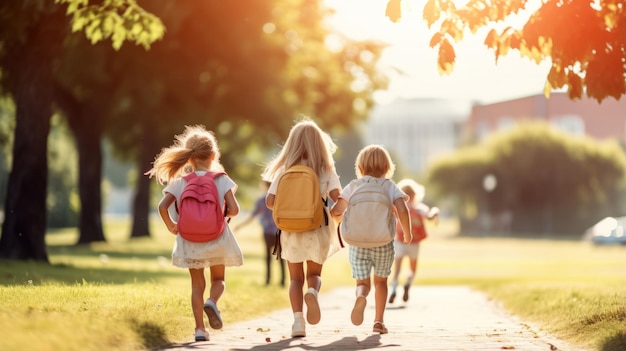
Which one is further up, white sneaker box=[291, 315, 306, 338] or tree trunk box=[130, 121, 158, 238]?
tree trunk box=[130, 121, 158, 238]

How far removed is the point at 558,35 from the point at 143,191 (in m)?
35.5

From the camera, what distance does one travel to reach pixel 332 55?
127 ft

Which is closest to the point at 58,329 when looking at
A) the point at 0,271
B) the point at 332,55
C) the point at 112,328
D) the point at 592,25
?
the point at 112,328

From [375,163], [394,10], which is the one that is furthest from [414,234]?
[394,10]

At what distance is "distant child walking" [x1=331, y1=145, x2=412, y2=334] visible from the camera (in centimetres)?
1023

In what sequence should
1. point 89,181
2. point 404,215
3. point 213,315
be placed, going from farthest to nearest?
point 89,181
point 404,215
point 213,315

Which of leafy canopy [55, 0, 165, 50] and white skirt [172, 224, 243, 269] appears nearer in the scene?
white skirt [172, 224, 243, 269]

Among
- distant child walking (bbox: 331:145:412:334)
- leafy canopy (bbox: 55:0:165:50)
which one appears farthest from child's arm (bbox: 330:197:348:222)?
leafy canopy (bbox: 55:0:165:50)

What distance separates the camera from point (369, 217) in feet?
33.6

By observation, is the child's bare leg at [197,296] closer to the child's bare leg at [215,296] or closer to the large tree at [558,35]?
the child's bare leg at [215,296]

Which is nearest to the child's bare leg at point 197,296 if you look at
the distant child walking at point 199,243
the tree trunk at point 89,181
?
the distant child walking at point 199,243

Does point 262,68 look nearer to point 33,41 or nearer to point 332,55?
point 332,55

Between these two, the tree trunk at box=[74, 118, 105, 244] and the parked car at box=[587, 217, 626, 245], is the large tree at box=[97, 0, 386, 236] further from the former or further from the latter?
the parked car at box=[587, 217, 626, 245]

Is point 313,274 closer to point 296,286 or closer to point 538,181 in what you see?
point 296,286
